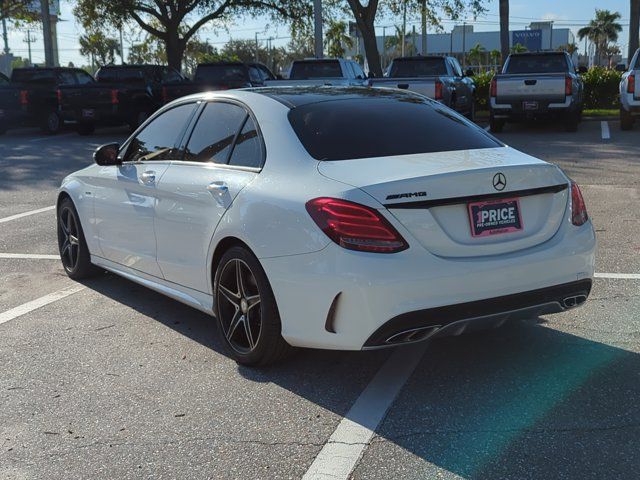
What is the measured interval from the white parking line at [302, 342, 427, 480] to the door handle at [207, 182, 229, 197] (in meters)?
1.33

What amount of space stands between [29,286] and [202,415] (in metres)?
3.20

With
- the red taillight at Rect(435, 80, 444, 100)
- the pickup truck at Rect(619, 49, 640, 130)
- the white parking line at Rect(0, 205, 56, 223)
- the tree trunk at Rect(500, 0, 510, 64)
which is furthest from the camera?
the tree trunk at Rect(500, 0, 510, 64)

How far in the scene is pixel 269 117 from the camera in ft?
15.8

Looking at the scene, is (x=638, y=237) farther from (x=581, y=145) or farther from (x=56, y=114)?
(x=56, y=114)

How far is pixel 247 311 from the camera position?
4.61 meters

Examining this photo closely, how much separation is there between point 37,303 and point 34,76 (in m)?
18.5

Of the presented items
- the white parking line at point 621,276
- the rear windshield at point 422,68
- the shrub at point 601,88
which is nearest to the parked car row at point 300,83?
the rear windshield at point 422,68

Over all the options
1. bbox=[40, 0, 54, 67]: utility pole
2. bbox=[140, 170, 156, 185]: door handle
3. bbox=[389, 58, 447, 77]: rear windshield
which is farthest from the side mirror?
bbox=[40, 0, 54, 67]: utility pole

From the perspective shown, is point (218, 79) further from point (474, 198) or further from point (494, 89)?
point (474, 198)

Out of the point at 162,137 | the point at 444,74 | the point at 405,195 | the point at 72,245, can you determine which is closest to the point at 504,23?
the point at 444,74

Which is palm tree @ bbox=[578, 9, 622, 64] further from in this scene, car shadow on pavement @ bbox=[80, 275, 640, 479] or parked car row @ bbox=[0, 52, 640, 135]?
car shadow on pavement @ bbox=[80, 275, 640, 479]

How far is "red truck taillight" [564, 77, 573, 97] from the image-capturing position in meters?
17.8

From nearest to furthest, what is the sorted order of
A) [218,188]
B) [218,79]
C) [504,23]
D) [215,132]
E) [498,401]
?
[498,401]
[218,188]
[215,132]
[218,79]
[504,23]

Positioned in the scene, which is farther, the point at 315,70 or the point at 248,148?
the point at 315,70
